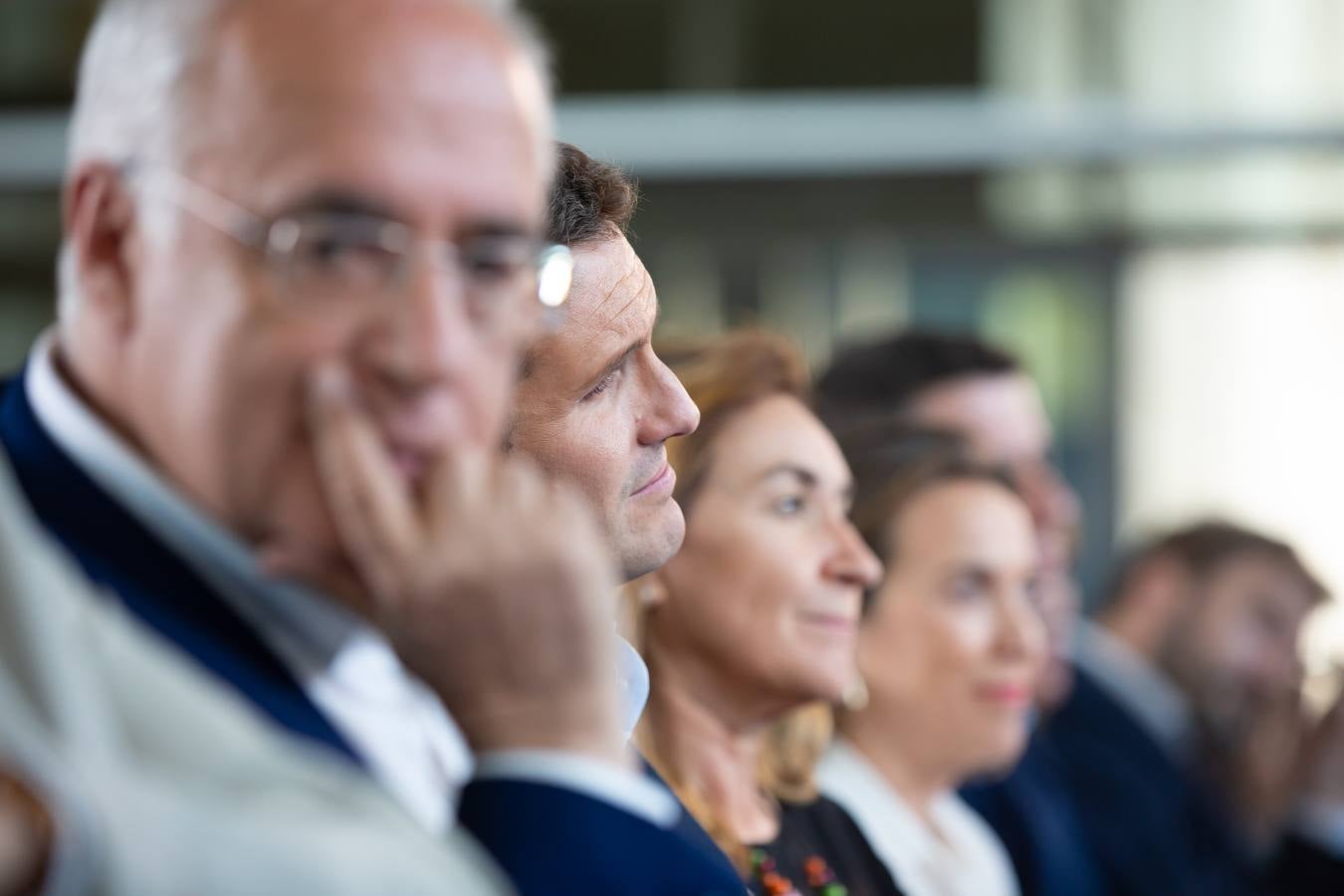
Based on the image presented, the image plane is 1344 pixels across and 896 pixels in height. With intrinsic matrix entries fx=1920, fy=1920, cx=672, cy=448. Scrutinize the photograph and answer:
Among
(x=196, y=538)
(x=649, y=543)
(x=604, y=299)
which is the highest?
(x=196, y=538)

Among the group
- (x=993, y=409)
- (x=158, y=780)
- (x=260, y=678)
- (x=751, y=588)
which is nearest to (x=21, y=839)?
(x=158, y=780)

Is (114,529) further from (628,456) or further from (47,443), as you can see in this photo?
(628,456)

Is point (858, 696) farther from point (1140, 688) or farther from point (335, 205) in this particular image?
point (1140, 688)

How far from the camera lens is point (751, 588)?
107 inches

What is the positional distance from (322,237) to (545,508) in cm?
23

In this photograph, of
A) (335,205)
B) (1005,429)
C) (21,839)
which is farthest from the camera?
(1005,429)

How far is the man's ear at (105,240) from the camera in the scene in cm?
128

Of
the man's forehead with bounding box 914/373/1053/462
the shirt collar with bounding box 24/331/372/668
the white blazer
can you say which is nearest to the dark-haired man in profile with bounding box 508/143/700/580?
the shirt collar with bounding box 24/331/372/668

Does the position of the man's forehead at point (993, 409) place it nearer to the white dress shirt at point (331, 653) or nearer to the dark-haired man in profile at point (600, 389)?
the dark-haired man in profile at point (600, 389)

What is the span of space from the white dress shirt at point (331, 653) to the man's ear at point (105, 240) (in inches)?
2.7

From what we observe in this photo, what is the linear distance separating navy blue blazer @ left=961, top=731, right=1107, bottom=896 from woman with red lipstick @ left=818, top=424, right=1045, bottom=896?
49 cm

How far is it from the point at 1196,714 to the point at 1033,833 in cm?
232

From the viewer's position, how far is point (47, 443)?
128cm

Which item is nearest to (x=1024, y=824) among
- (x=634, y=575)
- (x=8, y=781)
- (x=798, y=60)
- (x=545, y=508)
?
(x=634, y=575)
